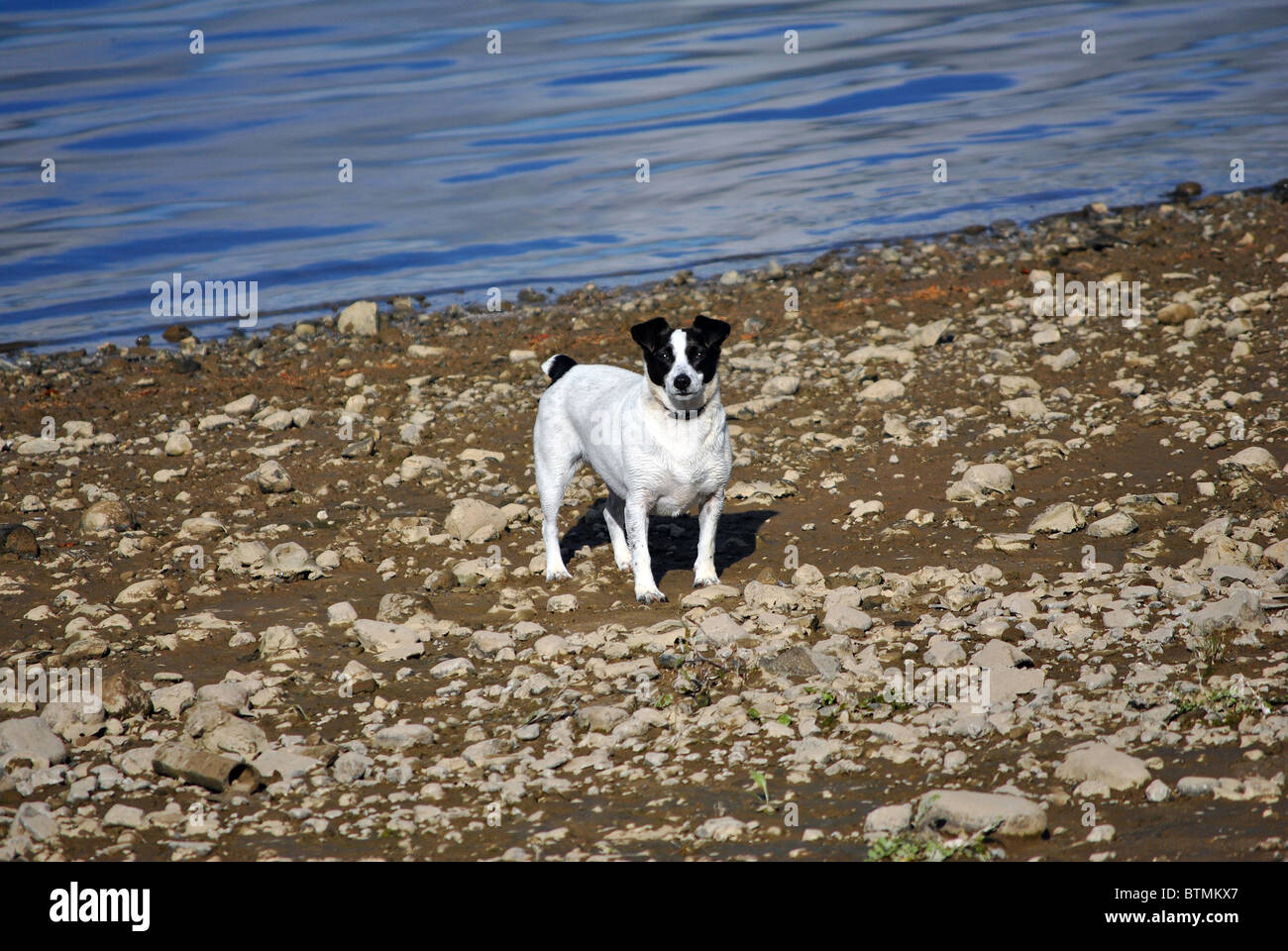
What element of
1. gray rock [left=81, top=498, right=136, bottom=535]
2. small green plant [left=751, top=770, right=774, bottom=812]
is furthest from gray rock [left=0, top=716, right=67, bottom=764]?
gray rock [left=81, top=498, right=136, bottom=535]

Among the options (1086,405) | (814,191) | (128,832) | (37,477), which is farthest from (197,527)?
(814,191)

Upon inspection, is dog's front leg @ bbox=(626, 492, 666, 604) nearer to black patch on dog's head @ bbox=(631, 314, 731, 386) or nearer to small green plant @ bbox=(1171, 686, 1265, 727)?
black patch on dog's head @ bbox=(631, 314, 731, 386)

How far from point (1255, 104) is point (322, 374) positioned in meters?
18.1

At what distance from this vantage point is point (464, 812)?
4629 mm

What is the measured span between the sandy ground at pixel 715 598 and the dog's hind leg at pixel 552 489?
240 millimetres

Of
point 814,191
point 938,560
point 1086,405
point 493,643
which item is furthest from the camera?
point 814,191

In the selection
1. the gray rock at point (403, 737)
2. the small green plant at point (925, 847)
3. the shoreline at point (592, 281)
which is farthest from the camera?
the shoreline at point (592, 281)

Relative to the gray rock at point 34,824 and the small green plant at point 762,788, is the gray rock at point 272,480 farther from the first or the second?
the small green plant at point 762,788

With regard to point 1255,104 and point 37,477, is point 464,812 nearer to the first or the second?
point 37,477

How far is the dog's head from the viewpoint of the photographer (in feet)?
21.6

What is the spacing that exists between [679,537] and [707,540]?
1.18 metres

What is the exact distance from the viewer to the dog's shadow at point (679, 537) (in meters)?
7.73
